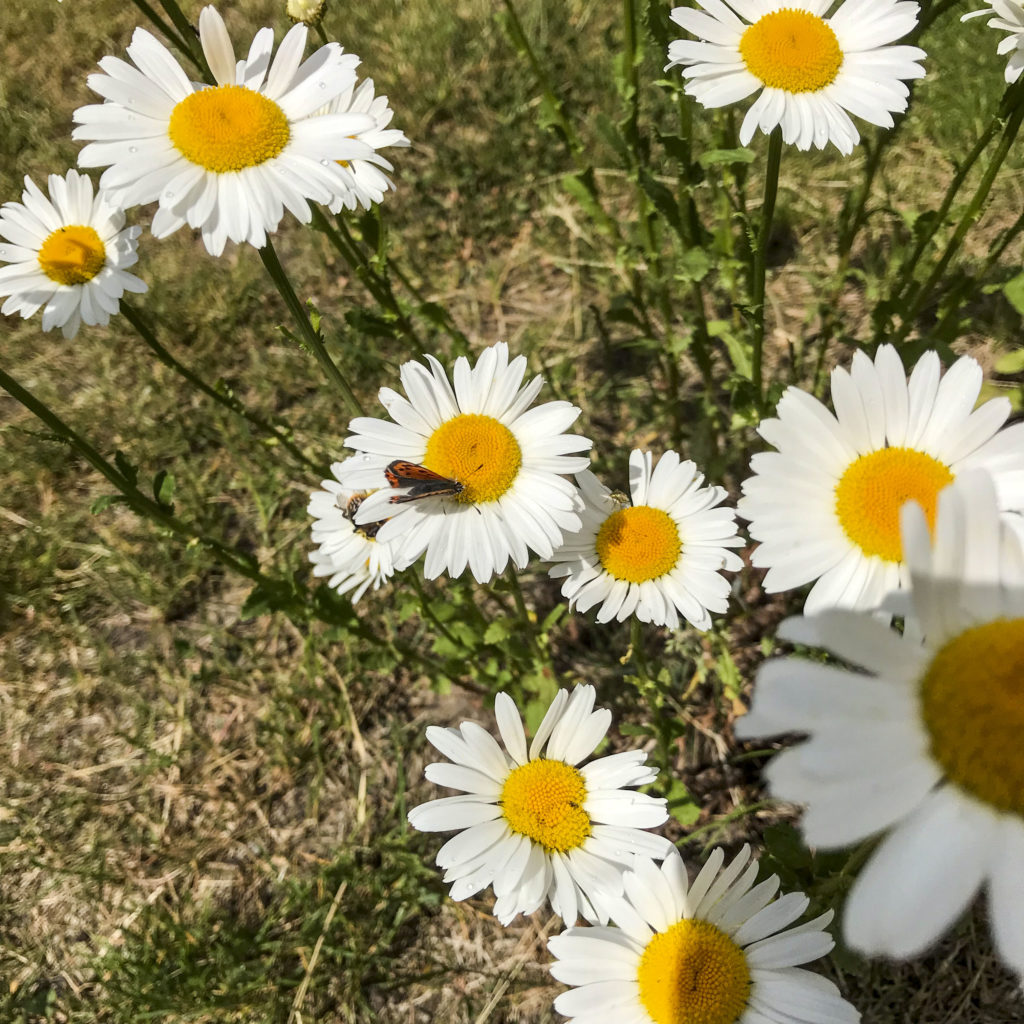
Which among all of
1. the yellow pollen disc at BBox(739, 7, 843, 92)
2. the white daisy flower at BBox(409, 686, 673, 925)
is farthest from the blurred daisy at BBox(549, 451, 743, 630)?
the yellow pollen disc at BBox(739, 7, 843, 92)

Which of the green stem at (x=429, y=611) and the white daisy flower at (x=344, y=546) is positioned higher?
the white daisy flower at (x=344, y=546)

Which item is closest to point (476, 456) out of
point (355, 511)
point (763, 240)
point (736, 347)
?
point (355, 511)

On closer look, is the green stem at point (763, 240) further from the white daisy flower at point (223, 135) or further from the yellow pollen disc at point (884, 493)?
the white daisy flower at point (223, 135)

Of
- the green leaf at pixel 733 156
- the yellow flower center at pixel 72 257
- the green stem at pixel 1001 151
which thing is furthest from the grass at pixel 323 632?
the green stem at pixel 1001 151

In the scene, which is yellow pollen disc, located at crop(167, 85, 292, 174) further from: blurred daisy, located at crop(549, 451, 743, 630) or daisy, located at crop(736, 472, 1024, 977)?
daisy, located at crop(736, 472, 1024, 977)

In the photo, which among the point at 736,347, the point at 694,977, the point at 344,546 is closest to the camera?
the point at 694,977

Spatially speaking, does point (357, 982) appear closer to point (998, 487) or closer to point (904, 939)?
point (904, 939)

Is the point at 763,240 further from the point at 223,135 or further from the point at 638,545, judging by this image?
the point at 223,135
